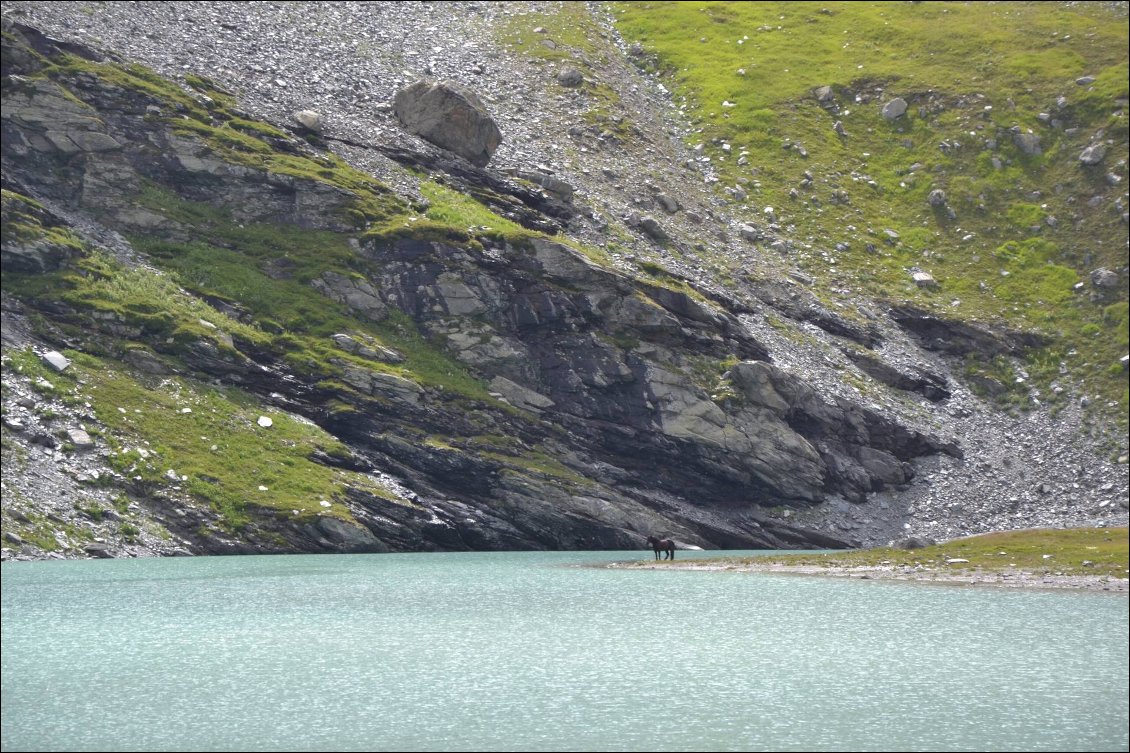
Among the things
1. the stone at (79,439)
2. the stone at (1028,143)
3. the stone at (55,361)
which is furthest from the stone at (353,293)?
the stone at (1028,143)

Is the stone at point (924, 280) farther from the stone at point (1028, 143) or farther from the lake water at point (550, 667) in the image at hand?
the lake water at point (550, 667)

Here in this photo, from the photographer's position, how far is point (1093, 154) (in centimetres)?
13550

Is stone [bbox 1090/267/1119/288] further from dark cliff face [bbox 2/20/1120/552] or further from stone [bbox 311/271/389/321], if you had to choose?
stone [bbox 311/271/389/321]

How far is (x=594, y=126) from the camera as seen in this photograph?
5310 inches

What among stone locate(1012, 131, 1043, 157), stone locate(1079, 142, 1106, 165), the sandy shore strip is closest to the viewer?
the sandy shore strip

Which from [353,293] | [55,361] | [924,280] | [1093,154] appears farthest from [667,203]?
[55,361]

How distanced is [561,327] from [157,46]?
55.0 m

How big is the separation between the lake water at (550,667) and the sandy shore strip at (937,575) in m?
3.50


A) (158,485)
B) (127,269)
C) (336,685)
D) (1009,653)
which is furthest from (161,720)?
(127,269)

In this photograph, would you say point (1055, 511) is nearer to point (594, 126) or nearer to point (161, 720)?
point (594, 126)

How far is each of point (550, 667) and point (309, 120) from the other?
3613 inches

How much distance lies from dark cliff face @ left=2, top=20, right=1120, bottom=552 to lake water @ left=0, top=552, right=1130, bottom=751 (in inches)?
1297

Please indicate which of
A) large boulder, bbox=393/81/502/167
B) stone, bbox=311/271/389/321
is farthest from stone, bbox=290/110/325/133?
stone, bbox=311/271/389/321

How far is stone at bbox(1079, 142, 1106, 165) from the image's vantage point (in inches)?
5325
